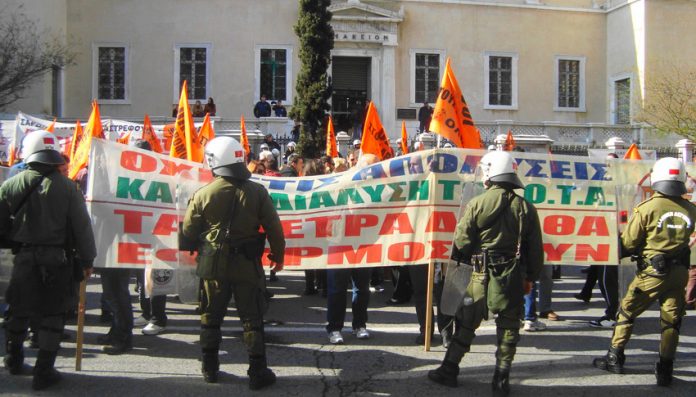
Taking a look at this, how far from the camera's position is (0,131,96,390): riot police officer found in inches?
223

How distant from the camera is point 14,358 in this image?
602 cm

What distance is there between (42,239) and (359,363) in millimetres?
2901

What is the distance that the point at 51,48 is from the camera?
25.8 metres

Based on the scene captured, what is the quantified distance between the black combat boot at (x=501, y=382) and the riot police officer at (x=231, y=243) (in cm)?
178

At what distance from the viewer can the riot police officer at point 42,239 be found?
5.67 metres

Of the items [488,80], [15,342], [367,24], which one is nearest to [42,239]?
[15,342]

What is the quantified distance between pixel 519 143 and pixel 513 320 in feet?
65.8

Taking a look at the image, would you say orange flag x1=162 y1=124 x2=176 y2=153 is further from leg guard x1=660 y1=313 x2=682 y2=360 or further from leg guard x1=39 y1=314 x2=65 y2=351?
leg guard x1=660 y1=313 x2=682 y2=360

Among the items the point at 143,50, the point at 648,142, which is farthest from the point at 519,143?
the point at 143,50

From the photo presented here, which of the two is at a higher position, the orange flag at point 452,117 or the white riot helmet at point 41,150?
the orange flag at point 452,117

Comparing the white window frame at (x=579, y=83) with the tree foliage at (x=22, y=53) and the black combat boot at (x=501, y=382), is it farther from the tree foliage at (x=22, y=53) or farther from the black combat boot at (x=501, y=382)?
the black combat boot at (x=501, y=382)

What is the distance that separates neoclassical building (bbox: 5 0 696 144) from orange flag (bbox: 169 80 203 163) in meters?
20.4

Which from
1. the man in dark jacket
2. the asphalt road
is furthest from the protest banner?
the man in dark jacket

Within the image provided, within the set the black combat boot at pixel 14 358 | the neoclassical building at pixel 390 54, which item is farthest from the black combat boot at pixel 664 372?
the neoclassical building at pixel 390 54
